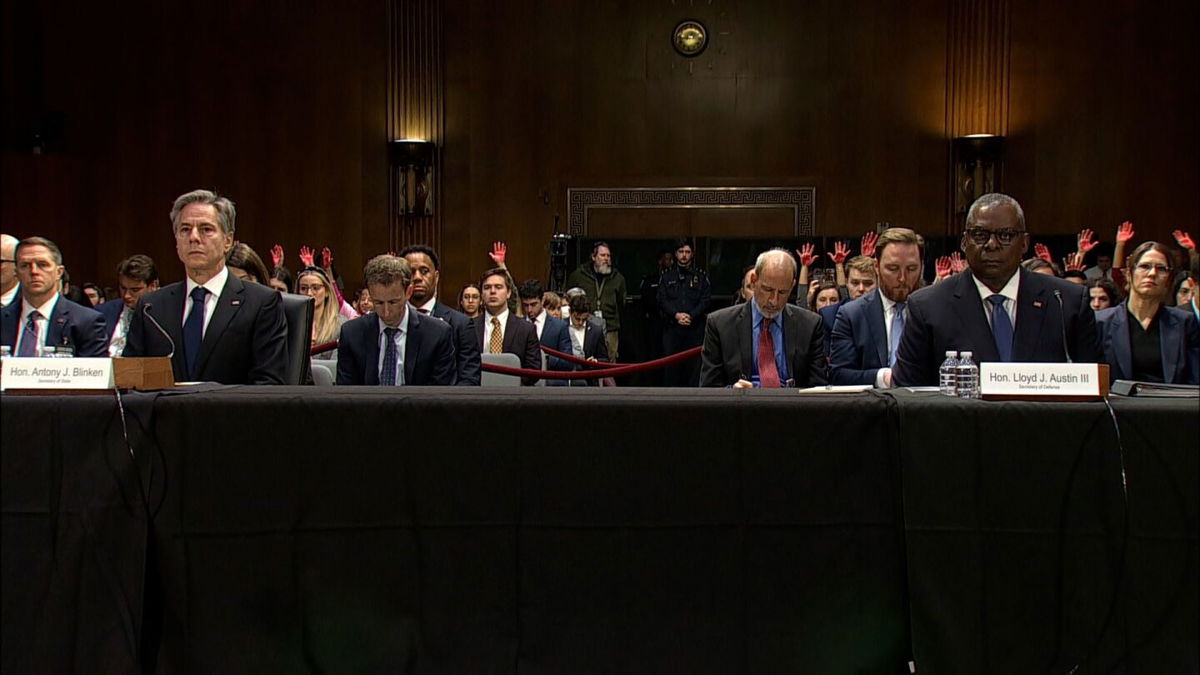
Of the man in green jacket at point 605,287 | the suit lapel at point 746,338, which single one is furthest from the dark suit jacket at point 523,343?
the man in green jacket at point 605,287

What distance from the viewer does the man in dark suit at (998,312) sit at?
321 centimetres

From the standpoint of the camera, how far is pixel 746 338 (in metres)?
4.56

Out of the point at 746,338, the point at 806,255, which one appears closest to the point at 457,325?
the point at 746,338

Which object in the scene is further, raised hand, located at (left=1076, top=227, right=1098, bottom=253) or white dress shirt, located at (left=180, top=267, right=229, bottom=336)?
raised hand, located at (left=1076, top=227, right=1098, bottom=253)

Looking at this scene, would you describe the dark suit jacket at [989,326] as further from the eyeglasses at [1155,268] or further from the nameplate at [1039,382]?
the eyeglasses at [1155,268]

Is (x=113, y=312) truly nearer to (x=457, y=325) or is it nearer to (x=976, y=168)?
(x=457, y=325)

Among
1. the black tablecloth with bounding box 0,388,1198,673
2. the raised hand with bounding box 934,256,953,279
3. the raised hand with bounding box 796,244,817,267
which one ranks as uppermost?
the raised hand with bounding box 796,244,817,267

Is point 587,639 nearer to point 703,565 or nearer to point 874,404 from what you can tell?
point 703,565

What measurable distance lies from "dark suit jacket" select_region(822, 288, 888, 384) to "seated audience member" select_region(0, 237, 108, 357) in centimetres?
344

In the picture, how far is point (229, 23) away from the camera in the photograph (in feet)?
40.0

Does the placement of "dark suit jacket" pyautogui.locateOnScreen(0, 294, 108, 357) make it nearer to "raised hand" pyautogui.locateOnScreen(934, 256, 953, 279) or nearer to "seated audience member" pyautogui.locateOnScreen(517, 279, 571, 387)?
"seated audience member" pyautogui.locateOnScreen(517, 279, 571, 387)

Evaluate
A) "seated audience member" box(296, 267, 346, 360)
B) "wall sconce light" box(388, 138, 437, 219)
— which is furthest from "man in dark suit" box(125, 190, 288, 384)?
"wall sconce light" box(388, 138, 437, 219)

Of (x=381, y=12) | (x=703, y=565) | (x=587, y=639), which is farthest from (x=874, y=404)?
(x=381, y=12)

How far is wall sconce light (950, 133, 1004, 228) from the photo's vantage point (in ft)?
38.2
